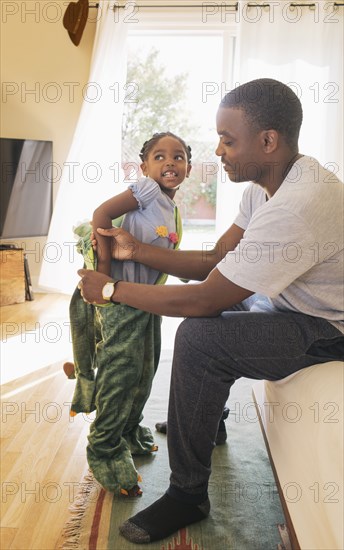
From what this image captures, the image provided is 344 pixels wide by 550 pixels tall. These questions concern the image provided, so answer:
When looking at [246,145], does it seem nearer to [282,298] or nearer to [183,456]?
[282,298]

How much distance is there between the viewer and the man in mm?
1374

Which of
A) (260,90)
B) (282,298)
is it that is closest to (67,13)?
(260,90)

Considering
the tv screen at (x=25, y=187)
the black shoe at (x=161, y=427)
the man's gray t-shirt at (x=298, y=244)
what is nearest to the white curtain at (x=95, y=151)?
the tv screen at (x=25, y=187)

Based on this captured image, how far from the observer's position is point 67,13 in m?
4.23

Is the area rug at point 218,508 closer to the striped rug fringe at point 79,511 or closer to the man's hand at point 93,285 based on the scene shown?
the striped rug fringe at point 79,511

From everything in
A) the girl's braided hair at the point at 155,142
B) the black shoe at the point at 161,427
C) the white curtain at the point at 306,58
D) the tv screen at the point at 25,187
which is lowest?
the black shoe at the point at 161,427

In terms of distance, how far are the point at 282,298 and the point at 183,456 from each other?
492mm

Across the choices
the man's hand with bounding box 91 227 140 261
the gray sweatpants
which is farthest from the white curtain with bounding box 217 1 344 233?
the gray sweatpants

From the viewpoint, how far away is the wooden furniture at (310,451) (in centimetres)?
111

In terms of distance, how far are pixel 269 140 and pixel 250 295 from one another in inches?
16.4

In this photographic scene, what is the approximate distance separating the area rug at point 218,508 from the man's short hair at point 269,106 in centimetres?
101

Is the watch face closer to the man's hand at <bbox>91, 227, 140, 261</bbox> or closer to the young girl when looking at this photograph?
the young girl

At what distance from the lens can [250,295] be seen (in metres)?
1.43

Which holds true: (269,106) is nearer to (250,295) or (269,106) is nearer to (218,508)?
(250,295)
